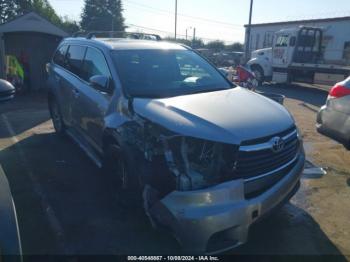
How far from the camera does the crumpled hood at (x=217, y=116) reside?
284 cm

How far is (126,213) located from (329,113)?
134 inches

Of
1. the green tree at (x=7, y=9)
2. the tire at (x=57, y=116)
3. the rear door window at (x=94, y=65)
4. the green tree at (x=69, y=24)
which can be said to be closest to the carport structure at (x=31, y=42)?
the tire at (x=57, y=116)

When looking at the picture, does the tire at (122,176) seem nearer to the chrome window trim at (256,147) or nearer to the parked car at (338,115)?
the chrome window trim at (256,147)

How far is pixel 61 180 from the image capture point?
188 inches

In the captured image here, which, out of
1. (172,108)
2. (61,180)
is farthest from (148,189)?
(61,180)

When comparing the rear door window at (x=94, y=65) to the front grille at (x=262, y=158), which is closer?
the front grille at (x=262, y=158)

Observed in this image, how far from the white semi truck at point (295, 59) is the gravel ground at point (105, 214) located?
456 inches

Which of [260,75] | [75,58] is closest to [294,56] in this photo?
[260,75]

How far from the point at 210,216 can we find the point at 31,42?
469 inches

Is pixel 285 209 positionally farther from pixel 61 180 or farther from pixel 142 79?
pixel 61 180

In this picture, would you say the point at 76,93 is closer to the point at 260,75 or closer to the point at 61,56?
the point at 61,56

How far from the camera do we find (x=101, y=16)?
197 ft

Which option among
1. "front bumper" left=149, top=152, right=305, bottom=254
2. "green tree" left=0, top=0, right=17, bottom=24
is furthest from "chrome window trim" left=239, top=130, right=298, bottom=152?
"green tree" left=0, top=0, right=17, bottom=24

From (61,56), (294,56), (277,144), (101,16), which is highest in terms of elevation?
(101,16)
